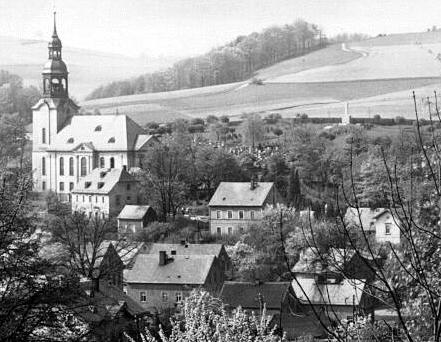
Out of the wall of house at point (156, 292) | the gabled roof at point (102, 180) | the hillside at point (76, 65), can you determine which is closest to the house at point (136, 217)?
the gabled roof at point (102, 180)

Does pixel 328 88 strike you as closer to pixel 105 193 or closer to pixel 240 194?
pixel 105 193

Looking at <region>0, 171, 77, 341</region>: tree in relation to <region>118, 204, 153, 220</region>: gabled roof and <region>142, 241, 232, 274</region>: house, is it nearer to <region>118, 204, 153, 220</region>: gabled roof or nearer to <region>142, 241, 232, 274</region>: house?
<region>142, 241, 232, 274</region>: house

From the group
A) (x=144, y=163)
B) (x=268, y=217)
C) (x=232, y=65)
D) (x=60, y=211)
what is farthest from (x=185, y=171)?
(x=232, y=65)

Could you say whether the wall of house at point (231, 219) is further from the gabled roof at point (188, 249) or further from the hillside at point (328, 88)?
the hillside at point (328, 88)

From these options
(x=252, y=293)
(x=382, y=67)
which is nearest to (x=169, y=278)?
(x=252, y=293)

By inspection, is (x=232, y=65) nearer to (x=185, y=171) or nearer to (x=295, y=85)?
(x=295, y=85)

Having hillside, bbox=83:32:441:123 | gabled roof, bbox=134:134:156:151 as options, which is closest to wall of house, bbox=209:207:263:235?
gabled roof, bbox=134:134:156:151
